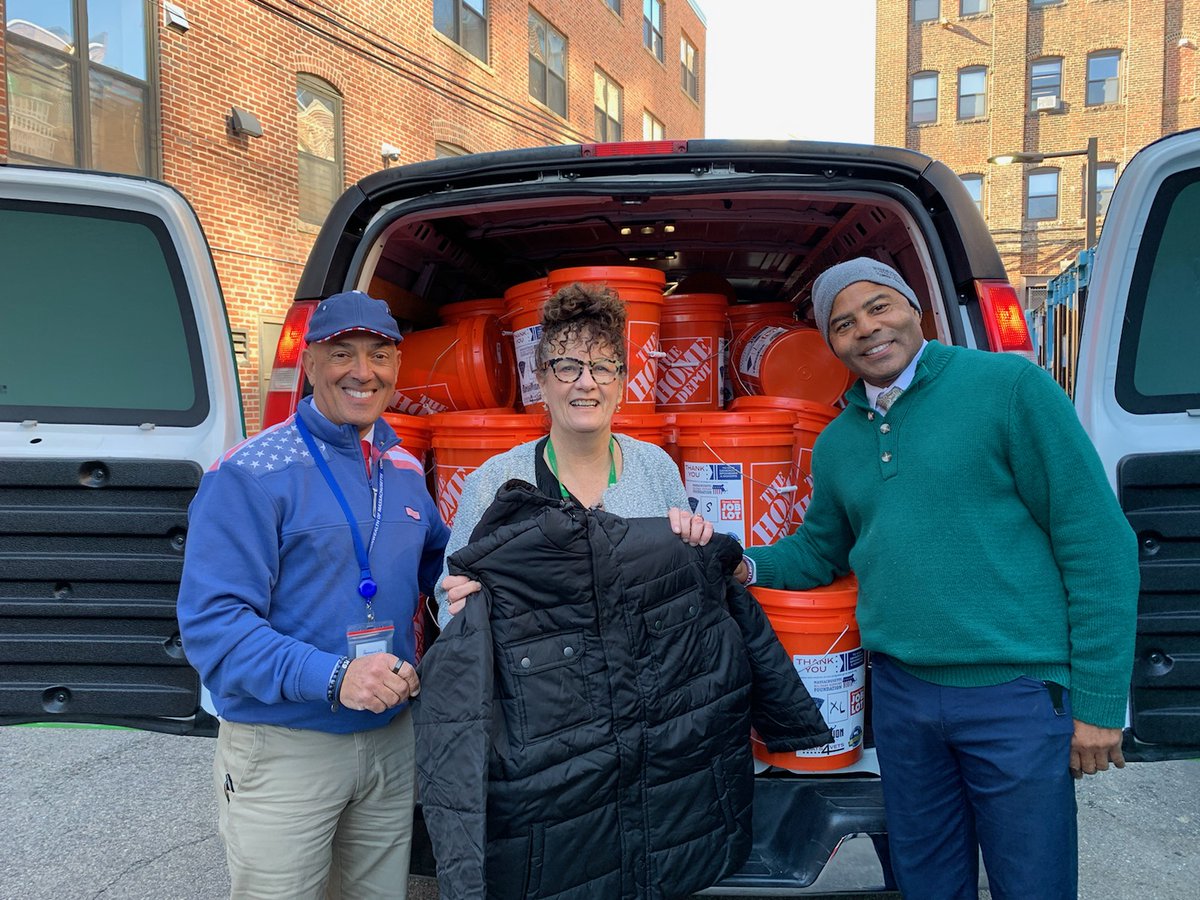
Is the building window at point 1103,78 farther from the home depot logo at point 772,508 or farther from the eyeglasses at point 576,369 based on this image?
the eyeglasses at point 576,369

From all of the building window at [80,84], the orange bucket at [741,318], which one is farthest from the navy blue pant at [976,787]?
the building window at [80,84]

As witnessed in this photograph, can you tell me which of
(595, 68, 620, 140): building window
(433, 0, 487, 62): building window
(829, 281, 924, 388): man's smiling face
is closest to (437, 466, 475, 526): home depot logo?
(829, 281, 924, 388): man's smiling face

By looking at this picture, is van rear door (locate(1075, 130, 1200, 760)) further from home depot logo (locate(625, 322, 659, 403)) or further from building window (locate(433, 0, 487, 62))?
building window (locate(433, 0, 487, 62))

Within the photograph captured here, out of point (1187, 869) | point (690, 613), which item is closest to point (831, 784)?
point (690, 613)

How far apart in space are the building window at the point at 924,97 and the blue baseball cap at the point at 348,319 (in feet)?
91.7

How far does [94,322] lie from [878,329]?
2.29 m

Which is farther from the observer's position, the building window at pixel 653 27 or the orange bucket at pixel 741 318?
the building window at pixel 653 27

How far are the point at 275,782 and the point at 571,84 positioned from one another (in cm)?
1870

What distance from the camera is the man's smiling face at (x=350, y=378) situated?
206 cm

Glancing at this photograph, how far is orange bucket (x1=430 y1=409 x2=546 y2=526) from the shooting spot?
2.73m

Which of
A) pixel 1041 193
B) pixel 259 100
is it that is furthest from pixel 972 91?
pixel 259 100

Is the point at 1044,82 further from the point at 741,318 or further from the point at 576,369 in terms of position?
the point at 576,369

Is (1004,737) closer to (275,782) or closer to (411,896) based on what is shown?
(275,782)

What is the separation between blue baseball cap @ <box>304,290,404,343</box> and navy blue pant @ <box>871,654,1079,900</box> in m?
1.50
